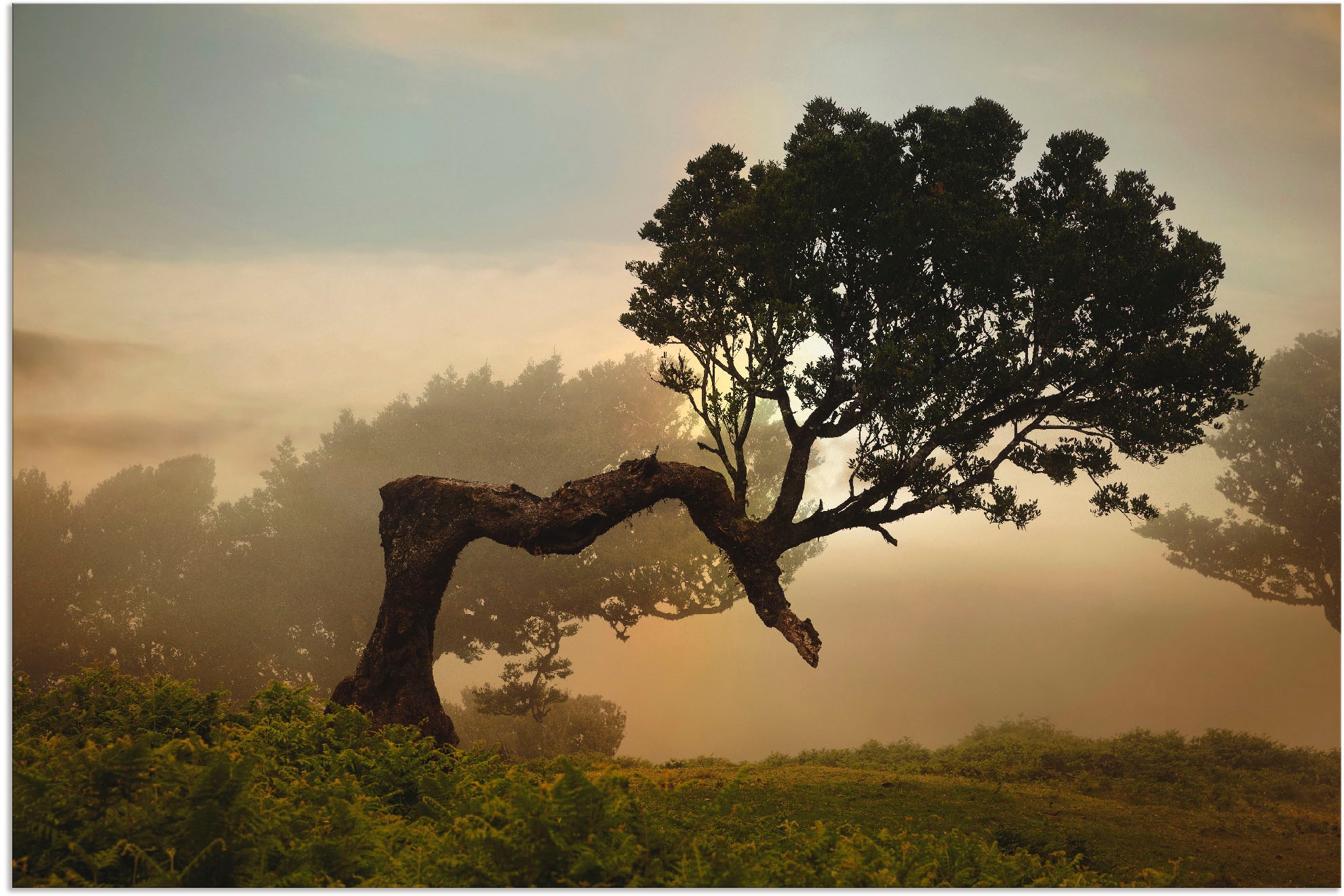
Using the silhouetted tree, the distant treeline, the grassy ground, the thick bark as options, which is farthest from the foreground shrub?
the silhouetted tree

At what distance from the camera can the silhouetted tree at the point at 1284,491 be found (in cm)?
2736

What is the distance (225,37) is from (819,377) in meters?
10.7

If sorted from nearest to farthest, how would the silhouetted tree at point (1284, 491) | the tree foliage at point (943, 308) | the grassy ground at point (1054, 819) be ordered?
the grassy ground at point (1054, 819)
the tree foliage at point (943, 308)
the silhouetted tree at point (1284, 491)

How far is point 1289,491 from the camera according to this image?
2789cm

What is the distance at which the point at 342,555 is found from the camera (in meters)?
30.4

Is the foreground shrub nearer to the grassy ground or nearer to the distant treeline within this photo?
the grassy ground

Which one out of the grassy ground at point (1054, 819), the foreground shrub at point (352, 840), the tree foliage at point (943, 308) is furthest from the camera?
the tree foliage at point (943, 308)

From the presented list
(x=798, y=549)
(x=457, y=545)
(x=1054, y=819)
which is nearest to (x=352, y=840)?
(x=457, y=545)

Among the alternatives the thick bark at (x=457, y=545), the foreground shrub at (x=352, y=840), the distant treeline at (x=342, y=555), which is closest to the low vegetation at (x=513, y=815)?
the foreground shrub at (x=352, y=840)

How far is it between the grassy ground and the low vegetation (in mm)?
60

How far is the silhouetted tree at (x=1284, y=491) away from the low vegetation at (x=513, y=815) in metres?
12.1

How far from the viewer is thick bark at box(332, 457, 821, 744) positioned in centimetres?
1414

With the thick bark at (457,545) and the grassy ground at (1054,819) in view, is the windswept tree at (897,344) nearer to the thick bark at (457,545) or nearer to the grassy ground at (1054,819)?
the thick bark at (457,545)

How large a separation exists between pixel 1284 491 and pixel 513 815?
30.1 m
